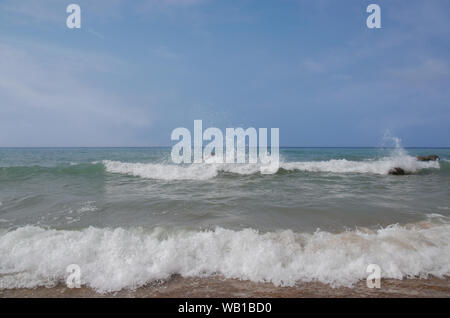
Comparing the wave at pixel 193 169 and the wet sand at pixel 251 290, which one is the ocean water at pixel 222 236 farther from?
the wave at pixel 193 169

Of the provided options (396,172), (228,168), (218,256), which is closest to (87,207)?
(218,256)

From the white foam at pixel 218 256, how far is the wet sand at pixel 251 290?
11 cm

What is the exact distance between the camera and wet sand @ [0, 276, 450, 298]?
9.11 feet

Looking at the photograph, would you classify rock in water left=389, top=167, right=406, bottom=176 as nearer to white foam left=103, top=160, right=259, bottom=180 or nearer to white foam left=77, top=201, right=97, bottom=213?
white foam left=103, top=160, right=259, bottom=180

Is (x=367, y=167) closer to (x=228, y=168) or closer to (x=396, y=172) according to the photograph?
(x=396, y=172)

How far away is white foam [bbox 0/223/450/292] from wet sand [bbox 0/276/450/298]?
113 mm

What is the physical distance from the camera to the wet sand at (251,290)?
2777 mm

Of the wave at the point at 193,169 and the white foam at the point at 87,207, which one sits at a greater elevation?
the wave at the point at 193,169

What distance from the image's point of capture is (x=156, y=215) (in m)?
5.83

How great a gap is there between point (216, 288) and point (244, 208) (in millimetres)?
3567

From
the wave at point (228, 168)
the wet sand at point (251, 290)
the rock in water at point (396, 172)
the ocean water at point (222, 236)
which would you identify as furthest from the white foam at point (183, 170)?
the wet sand at point (251, 290)

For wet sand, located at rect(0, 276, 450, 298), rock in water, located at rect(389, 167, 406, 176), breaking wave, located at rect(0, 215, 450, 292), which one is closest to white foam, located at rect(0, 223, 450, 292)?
breaking wave, located at rect(0, 215, 450, 292)

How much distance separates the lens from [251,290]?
2877mm
